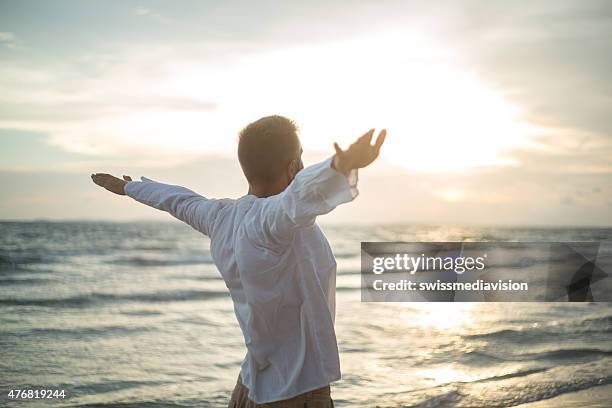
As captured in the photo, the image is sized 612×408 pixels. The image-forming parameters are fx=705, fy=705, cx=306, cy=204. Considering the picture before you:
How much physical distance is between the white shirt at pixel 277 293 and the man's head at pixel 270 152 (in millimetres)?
67

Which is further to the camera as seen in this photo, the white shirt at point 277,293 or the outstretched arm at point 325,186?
the white shirt at point 277,293

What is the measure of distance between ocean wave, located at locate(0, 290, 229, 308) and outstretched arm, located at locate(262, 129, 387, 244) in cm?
1133

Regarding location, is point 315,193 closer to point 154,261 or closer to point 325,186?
point 325,186

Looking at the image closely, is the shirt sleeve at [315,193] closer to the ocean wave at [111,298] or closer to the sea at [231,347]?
the sea at [231,347]

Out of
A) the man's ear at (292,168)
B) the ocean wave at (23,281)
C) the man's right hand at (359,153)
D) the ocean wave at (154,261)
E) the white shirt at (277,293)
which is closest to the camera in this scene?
the man's right hand at (359,153)

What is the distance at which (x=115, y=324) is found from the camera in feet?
33.5

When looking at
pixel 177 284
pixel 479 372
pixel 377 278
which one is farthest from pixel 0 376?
pixel 377 278

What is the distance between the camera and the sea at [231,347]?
601 cm

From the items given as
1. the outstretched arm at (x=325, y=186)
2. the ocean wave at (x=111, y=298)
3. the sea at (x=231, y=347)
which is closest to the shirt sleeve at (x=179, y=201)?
the outstretched arm at (x=325, y=186)

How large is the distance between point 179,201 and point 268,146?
0.47m

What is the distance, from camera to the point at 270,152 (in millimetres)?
1860

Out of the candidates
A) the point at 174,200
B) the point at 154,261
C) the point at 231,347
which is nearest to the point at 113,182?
the point at 174,200

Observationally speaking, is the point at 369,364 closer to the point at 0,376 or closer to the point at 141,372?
the point at 141,372

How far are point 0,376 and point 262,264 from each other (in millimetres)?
5849
